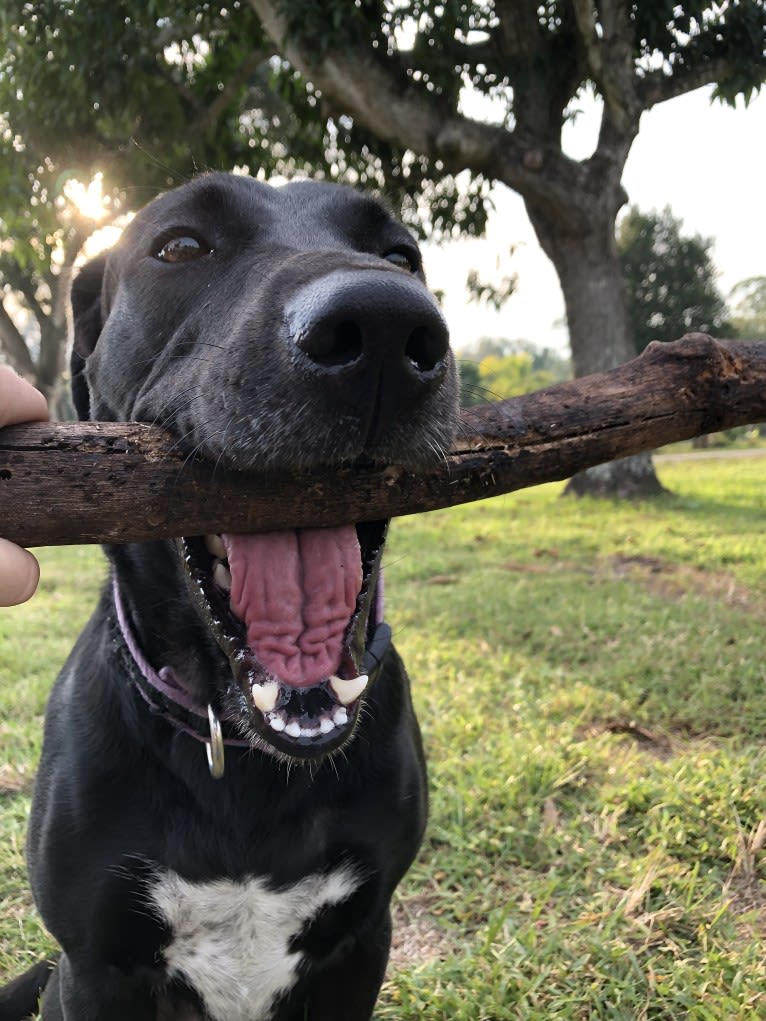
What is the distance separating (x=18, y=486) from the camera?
48.3 inches

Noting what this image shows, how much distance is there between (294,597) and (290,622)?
50 millimetres

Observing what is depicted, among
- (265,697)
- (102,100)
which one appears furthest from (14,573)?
(102,100)

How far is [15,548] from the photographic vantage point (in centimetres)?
122

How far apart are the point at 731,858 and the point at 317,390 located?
2.05 m

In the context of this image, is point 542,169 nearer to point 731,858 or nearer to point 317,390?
point 731,858

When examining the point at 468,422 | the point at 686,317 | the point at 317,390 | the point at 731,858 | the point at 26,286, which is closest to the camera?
the point at 317,390

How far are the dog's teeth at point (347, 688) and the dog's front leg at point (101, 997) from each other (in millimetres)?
800

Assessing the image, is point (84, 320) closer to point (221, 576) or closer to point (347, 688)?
point (221, 576)

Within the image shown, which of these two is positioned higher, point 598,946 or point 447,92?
point 447,92

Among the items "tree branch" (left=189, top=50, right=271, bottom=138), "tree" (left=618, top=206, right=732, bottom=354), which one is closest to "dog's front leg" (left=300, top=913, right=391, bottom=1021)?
"tree branch" (left=189, top=50, right=271, bottom=138)

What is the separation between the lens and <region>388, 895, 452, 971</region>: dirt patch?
2.20m

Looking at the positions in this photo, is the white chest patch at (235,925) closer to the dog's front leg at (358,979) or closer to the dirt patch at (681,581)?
the dog's front leg at (358,979)

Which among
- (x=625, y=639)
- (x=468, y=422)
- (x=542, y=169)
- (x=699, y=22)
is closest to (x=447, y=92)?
(x=542, y=169)

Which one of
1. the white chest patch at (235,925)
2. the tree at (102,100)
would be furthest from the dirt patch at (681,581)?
the tree at (102,100)
